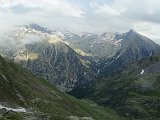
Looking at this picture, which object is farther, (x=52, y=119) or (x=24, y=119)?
(x=52, y=119)

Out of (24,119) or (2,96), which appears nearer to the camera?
(24,119)

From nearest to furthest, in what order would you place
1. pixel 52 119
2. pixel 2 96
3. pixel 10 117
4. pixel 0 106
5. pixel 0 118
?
pixel 0 118, pixel 10 117, pixel 52 119, pixel 0 106, pixel 2 96

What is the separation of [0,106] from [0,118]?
5113cm

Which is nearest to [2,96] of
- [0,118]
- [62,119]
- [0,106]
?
[0,106]

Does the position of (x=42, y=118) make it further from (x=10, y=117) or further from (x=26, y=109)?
(x=26, y=109)

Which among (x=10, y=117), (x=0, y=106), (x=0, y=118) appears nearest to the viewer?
(x=0, y=118)

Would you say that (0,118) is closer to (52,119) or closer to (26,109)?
(52,119)

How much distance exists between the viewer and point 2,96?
7825 inches

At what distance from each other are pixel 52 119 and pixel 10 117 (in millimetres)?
17409

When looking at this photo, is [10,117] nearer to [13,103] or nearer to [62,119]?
[62,119]

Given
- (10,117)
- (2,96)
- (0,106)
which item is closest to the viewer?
(10,117)

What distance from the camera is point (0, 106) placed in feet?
589

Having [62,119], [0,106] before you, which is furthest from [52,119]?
[0,106]

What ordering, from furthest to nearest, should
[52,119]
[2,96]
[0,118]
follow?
[2,96], [52,119], [0,118]
